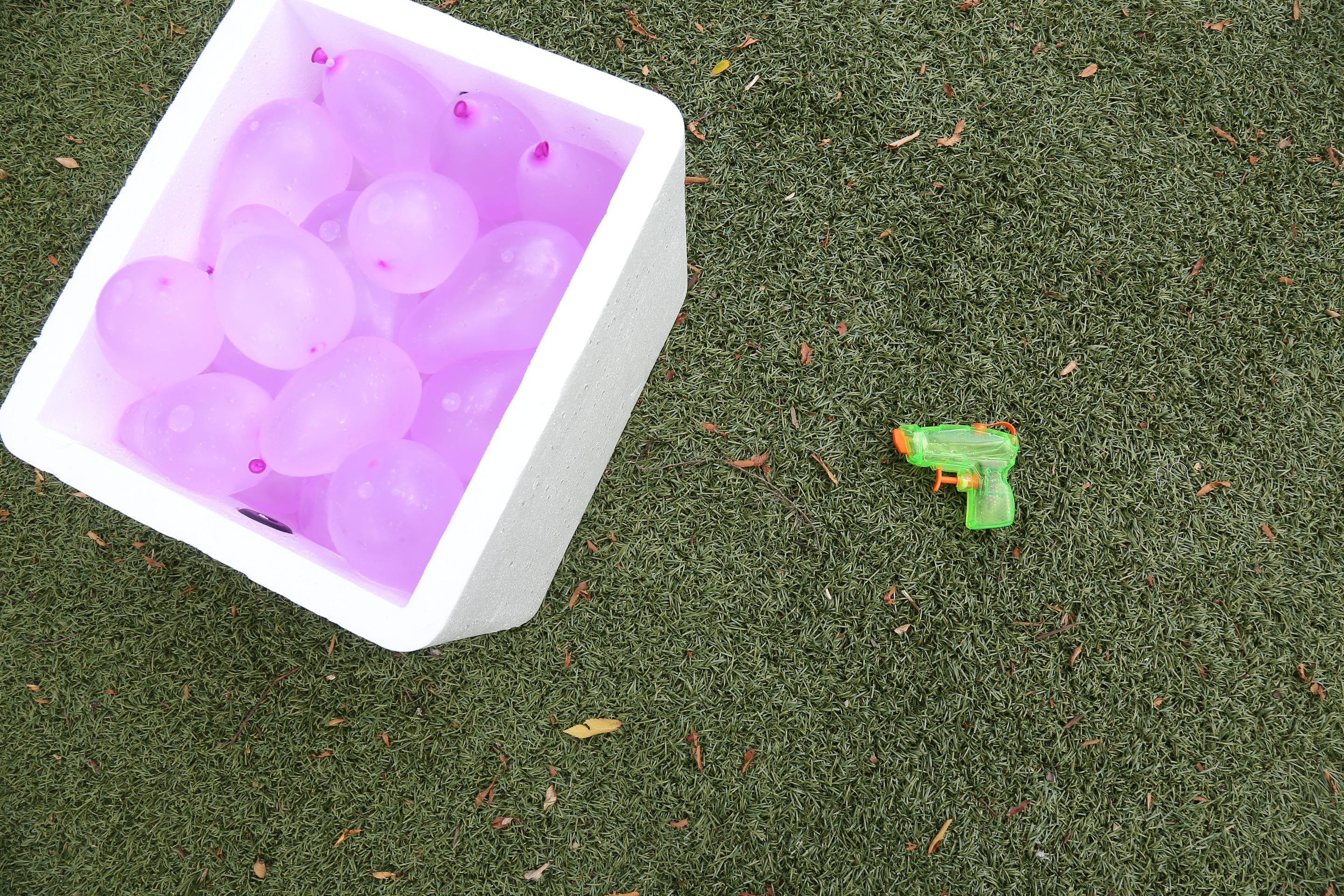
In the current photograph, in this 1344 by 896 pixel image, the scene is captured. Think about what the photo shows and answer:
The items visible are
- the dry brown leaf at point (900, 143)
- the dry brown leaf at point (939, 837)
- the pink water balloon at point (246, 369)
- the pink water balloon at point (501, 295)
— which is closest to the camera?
the pink water balloon at point (501, 295)

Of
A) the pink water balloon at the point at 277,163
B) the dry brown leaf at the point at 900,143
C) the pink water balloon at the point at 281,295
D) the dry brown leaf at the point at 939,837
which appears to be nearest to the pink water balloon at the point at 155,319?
the pink water balloon at the point at 281,295

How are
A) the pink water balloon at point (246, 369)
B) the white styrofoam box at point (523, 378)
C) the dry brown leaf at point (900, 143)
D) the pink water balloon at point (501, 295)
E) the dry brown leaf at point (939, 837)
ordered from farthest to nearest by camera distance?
the dry brown leaf at point (900, 143)
the dry brown leaf at point (939, 837)
the pink water balloon at point (246, 369)
the pink water balloon at point (501, 295)
the white styrofoam box at point (523, 378)

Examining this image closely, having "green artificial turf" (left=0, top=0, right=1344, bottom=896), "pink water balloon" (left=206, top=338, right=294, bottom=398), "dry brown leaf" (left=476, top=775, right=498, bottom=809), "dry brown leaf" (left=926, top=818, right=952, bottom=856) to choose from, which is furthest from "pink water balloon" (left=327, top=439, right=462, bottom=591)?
"dry brown leaf" (left=926, top=818, right=952, bottom=856)

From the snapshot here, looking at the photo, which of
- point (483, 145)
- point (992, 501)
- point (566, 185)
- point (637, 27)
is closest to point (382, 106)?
point (483, 145)

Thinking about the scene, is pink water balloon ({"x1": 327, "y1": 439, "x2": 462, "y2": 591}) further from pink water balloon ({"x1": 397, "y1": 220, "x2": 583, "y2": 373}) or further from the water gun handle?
the water gun handle

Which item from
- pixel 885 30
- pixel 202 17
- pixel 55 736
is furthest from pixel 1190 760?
pixel 202 17

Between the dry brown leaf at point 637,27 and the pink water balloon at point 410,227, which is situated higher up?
the pink water balloon at point 410,227

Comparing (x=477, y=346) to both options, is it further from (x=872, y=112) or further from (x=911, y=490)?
(x=872, y=112)

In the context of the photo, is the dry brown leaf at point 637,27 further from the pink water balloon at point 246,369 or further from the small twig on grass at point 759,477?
the pink water balloon at point 246,369
